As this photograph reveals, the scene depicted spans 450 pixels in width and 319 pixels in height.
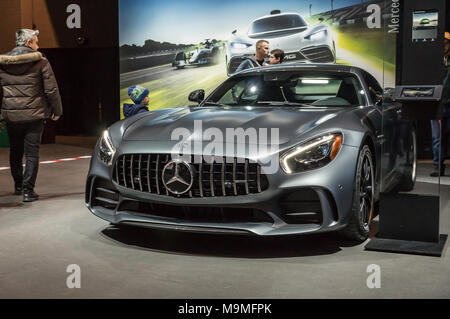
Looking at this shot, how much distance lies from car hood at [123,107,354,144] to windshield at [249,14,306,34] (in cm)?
646

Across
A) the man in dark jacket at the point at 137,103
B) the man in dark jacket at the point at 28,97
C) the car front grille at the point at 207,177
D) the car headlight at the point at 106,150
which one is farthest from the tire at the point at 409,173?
the man in dark jacket at the point at 28,97

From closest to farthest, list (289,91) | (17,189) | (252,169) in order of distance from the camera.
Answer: (252,169) < (289,91) < (17,189)

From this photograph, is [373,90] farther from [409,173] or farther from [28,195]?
[28,195]

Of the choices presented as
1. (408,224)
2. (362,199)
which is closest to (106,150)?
(362,199)

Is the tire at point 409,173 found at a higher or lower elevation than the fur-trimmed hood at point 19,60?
lower

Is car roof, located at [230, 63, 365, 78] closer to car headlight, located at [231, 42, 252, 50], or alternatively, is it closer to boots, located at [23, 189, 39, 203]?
boots, located at [23, 189, 39, 203]

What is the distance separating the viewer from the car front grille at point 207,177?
4.08 m

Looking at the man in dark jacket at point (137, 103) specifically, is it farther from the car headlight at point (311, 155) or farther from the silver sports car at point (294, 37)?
the silver sports car at point (294, 37)

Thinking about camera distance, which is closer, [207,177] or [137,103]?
[207,177]

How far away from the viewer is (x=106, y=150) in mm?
4703

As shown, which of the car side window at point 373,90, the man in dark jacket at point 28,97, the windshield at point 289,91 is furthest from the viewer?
the man in dark jacket at point 28,97

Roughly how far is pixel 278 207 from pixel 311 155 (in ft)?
1.33

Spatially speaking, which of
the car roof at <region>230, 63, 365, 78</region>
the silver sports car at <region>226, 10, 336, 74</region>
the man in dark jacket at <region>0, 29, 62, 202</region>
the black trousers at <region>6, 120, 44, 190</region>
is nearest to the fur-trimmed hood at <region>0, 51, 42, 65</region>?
the man in dark jacket at <region>0, 29, 62, 202</region>

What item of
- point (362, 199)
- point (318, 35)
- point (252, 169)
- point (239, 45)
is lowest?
point (362, 199)
